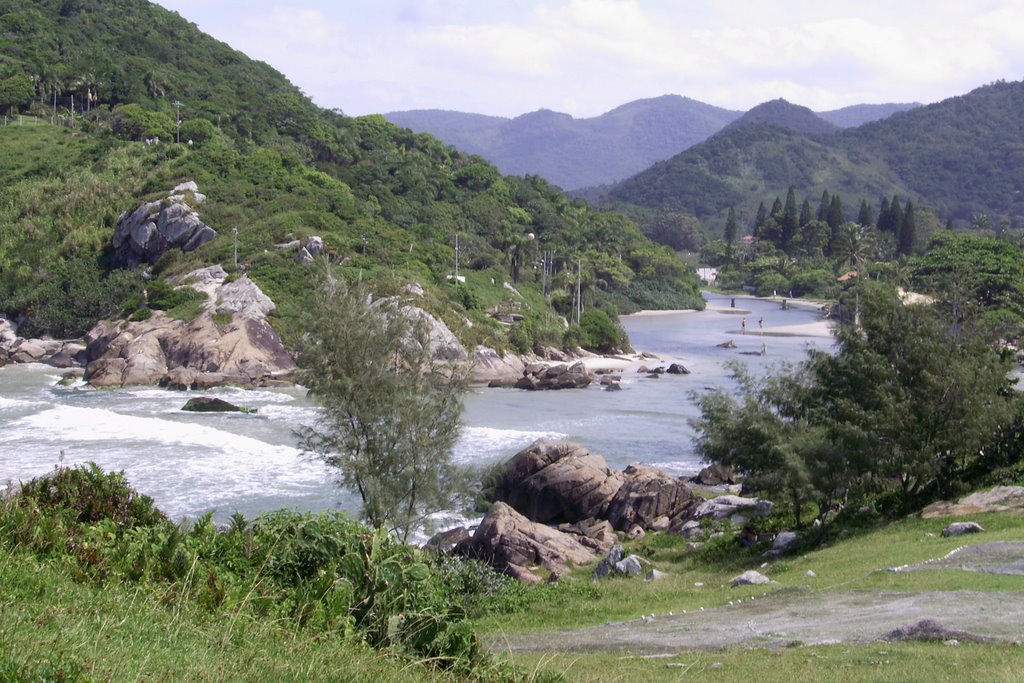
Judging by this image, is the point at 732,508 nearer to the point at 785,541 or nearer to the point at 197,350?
the point at 785,541

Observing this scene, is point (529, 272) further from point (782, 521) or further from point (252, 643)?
point (252, 643)

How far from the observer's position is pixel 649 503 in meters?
23.8

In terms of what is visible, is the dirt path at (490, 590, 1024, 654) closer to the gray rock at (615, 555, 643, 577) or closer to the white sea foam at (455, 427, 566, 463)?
the gray rock at (615, 555, 643, 577)

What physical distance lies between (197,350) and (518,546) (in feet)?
111

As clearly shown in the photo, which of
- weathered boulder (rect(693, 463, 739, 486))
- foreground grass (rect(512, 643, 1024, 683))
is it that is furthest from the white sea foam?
foreground grass (rect(512, 643, 1024, 683))

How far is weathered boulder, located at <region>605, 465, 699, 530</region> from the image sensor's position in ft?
77.3

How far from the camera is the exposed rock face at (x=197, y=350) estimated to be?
46.6 metres

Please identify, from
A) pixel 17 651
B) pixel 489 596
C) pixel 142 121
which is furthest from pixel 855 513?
pixel 142 121

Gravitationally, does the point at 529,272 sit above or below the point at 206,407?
above

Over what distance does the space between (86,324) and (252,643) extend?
57173mm

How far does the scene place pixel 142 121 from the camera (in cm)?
8069

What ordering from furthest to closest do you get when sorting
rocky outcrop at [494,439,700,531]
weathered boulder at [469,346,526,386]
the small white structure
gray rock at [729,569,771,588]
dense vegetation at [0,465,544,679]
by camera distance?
the small white structure, weathered boulder at [469,346,526,386], rocky outcrop at [494,439,700,531], gray rock at [729,569,771,588], dense vegetation at [0,465,544,679]

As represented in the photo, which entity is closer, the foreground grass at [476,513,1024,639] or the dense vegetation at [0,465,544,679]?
the dense vegetation at [0,465,544,679]

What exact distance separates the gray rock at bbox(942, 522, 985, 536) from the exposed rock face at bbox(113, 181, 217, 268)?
5426cm
